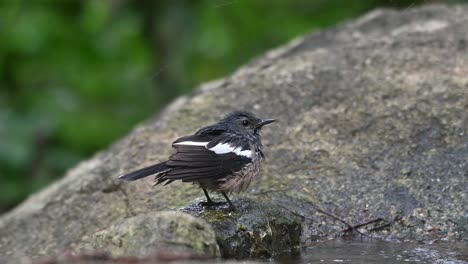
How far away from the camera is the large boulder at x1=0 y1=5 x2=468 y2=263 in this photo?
5.09m

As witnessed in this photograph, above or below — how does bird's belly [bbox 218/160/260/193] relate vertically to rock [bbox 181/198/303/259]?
above

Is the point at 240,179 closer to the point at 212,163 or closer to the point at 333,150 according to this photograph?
the point at 212,163

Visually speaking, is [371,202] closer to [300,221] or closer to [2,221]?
[300,221]

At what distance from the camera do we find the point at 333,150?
5680 mm

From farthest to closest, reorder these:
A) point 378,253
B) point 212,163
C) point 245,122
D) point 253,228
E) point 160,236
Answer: point 245,122 < point 212,163 < point 378,253 < point 253,228 < point 160,236

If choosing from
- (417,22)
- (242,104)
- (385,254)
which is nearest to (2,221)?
(242,104)

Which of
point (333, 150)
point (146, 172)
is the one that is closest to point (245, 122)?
point (333, 150)

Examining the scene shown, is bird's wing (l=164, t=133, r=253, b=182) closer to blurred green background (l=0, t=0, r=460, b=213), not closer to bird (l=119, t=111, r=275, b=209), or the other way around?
bird (l=119, t=111, r=275, b=209)

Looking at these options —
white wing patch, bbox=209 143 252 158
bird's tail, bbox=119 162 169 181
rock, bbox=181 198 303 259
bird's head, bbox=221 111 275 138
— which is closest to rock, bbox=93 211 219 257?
rock, bbox=181 198 303 259

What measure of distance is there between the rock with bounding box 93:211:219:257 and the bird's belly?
42.6 inches

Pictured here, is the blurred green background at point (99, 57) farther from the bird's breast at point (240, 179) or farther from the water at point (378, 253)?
the water at point (378, 253)

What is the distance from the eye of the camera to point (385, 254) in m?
4.56

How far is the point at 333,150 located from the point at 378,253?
1228 mm

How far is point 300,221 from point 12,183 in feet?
18.1
